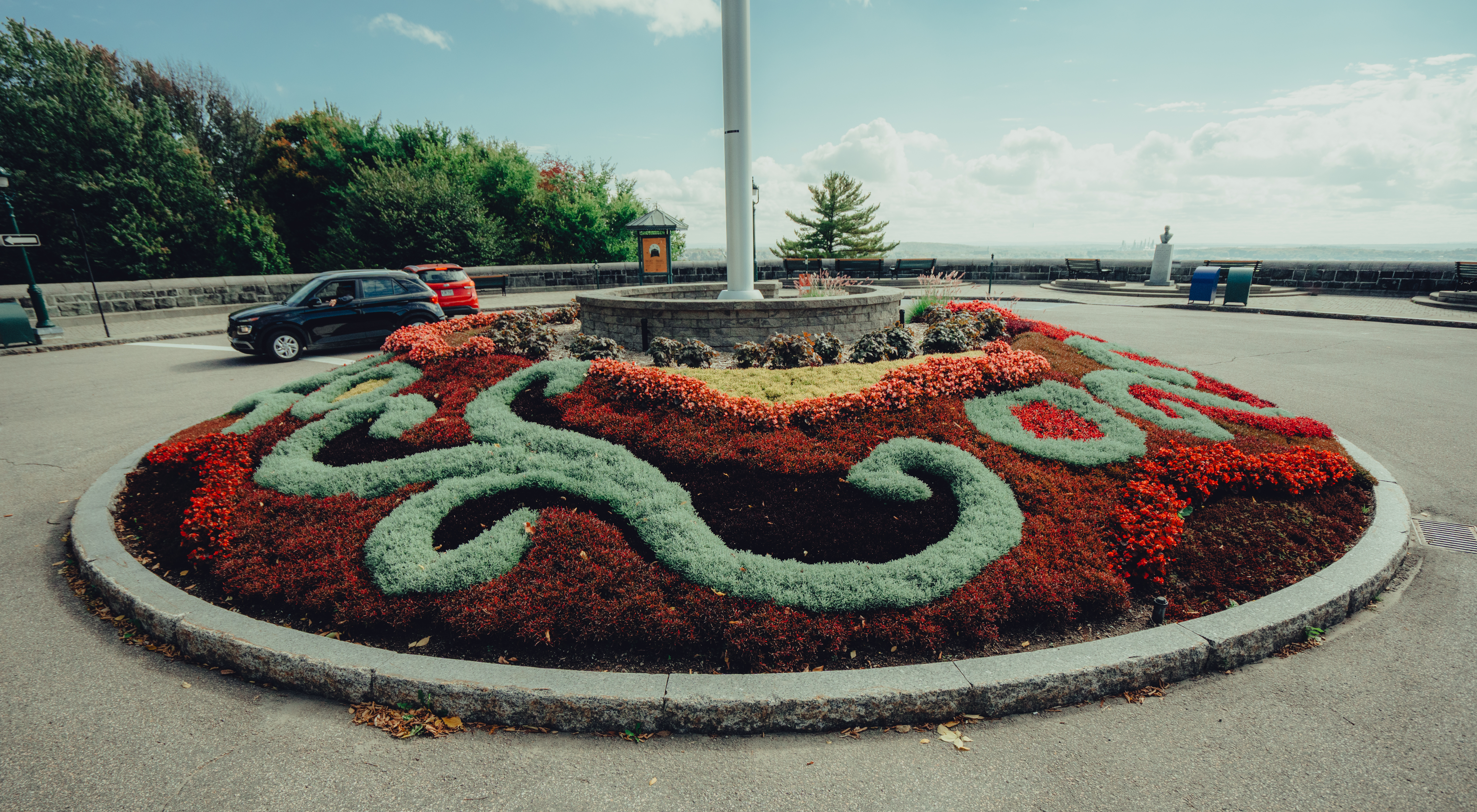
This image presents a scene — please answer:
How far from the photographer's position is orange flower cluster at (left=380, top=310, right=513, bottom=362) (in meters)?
8.00

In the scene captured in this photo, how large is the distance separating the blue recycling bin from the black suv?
72.9 ft

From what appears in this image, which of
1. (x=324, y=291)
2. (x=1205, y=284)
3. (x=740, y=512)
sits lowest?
(x=740, y=512)

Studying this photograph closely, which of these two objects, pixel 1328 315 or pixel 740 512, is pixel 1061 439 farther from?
pixel 1328 315

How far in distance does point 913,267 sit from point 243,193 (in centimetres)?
3915

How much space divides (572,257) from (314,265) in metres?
13.5

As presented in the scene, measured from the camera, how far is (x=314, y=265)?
3391 centimetres

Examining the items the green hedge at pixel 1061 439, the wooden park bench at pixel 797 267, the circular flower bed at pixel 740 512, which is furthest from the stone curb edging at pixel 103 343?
the wooden park bench at pixel 797 267

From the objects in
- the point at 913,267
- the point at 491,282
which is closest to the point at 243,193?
the point at 491,282

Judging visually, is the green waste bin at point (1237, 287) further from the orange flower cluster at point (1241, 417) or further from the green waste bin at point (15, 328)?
the green waste bin at point (15, 328)

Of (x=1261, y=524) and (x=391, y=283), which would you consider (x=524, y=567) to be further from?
(x=391, y=283)

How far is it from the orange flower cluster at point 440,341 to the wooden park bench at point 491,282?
14.2 m

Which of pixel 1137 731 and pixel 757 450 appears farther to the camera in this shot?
pixel 757 450

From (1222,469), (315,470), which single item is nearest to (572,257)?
(315,470)

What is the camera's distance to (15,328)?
14.4m
